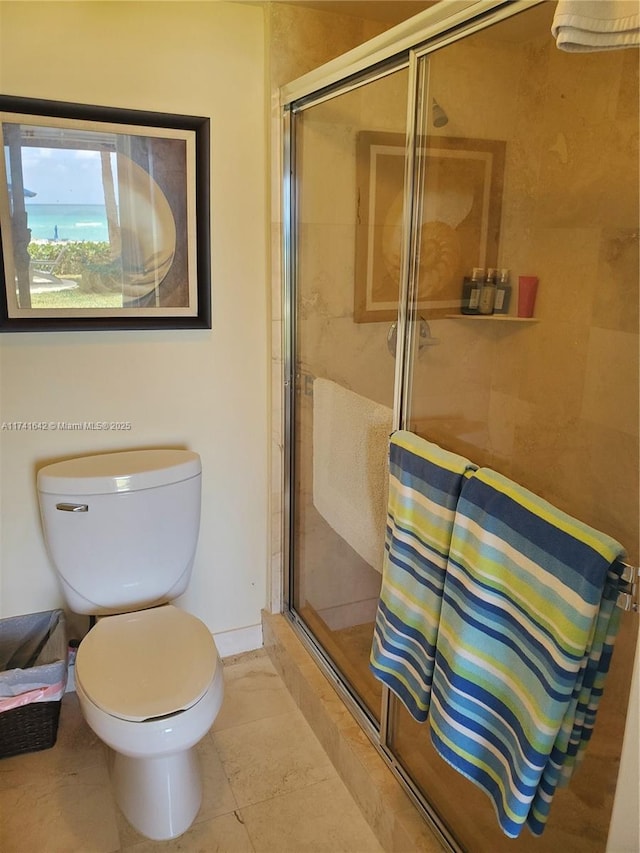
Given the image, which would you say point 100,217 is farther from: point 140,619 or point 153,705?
point 153,705

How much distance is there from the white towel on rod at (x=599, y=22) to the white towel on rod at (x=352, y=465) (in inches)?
36.9

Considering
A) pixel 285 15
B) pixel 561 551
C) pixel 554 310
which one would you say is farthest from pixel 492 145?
pixel 561 551

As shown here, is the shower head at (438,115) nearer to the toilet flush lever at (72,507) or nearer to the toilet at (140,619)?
the toilet at (140,619)

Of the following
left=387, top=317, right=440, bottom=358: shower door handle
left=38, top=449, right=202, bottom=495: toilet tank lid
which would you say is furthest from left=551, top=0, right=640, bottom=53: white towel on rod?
left=38, top=449, right=202, bottom=495: toilet tank lid

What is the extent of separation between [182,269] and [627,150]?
1.30m

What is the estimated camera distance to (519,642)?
3.65ft

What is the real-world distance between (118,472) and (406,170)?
1161 mm

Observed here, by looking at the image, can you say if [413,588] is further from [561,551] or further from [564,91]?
[564,91]

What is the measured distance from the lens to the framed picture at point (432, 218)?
1697mm

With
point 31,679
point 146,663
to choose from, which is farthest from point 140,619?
point 31,679

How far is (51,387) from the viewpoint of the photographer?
6.27 feet

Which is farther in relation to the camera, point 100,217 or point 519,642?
point 100,217

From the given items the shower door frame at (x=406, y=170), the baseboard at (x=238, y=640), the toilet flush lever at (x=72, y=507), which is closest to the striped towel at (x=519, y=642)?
the shower door frame at (x=406, y=170)

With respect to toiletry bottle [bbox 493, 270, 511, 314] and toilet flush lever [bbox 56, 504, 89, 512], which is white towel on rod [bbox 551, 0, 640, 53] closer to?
toiletry bottle [bbox 493, 270, 511, 314]
